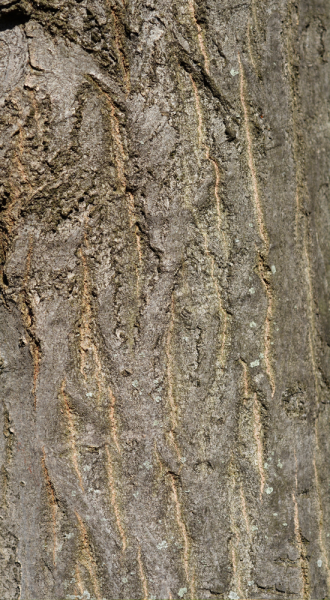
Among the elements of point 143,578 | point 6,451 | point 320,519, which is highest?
point 6,451

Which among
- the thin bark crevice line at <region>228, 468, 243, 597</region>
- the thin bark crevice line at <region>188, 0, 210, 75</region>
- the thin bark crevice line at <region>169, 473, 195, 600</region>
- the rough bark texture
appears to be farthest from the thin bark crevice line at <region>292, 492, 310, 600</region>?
the thin bark crevice line at <region>188, 0, 210, 75</region>

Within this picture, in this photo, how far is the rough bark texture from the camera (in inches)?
43.4

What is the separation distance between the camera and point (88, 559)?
3.78ft

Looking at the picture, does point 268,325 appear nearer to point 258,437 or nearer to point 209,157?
point 258,437

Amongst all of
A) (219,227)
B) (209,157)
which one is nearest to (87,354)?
(219,227)

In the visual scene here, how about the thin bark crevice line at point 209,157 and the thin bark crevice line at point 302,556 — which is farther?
the thin bark crevice line at point 302,556

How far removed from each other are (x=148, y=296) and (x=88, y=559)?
64 cm

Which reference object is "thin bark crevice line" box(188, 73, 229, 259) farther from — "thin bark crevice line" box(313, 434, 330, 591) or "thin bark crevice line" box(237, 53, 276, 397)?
"thin bark crevice line" box(313, 434, 330, 591)

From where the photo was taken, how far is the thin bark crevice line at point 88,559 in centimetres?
115

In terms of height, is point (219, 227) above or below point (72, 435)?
above

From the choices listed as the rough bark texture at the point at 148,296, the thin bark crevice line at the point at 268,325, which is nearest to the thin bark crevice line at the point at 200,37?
the rough bark texture at the point at 148,296

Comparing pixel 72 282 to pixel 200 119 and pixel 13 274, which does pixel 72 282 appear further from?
pixel 200 119

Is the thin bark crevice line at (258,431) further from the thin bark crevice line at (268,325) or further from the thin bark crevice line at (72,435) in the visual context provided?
the thin bark crevice line at (72,435)

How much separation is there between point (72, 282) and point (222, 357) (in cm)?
39
